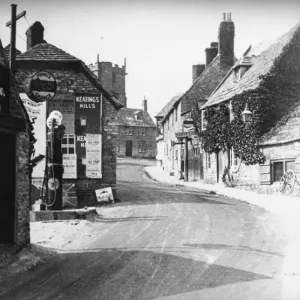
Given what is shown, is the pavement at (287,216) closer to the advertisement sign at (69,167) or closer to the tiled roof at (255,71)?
the tiled roof at (255,71)

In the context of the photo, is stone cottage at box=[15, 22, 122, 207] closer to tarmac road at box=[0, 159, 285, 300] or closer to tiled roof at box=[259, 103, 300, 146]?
tarmac road at box=[0, 159, 285, 300]

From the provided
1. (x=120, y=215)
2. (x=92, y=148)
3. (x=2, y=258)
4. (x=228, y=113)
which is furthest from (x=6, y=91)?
(x=228, y=113)

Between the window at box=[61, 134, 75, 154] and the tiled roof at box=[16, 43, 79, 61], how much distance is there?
3241 millimetres

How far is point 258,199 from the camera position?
17.9 meters

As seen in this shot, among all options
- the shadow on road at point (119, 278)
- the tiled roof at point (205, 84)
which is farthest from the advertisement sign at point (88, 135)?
the tiled roof at point (205, 84)

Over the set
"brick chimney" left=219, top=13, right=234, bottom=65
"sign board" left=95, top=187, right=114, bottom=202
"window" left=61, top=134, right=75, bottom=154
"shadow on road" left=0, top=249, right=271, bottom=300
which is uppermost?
"brick chimney" left=219, top=13, right=234, bottom=65

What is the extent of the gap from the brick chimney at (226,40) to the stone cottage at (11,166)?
24.9m

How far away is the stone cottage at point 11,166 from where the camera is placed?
8391mm

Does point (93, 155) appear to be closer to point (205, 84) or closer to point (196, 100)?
point (196, 100)

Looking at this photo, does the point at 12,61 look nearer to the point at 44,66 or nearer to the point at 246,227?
the point at 44,66

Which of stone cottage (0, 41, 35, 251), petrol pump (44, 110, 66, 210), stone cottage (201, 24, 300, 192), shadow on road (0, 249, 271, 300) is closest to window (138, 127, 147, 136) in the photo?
stone cottage (201, 24, 300, 192)

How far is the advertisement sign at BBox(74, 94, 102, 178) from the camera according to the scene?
17953mm

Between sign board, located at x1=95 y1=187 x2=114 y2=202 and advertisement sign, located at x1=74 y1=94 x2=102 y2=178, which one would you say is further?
advertisement sign, located at x1=74 y1=94 x2=102 y2=178

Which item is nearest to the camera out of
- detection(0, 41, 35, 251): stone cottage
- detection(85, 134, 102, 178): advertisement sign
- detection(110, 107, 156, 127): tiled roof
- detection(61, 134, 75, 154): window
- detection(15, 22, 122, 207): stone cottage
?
detection(0, 41, 35, 251): stone cottage
